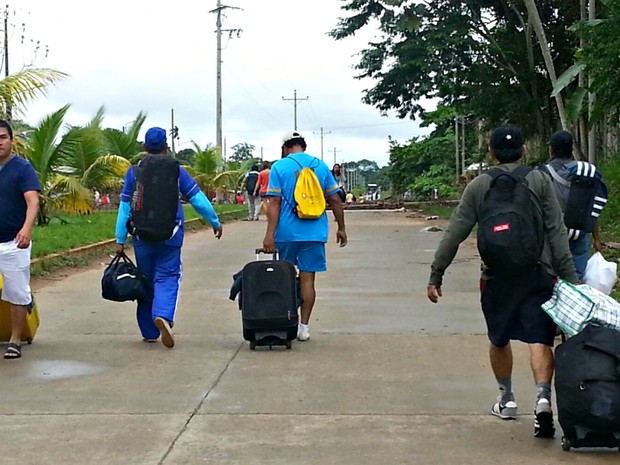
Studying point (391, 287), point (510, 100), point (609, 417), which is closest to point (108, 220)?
point (510, 100)

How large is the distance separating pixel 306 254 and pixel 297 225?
26 centimetres

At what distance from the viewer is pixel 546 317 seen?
17.9 ft

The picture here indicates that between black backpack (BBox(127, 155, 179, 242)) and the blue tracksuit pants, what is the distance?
22cm

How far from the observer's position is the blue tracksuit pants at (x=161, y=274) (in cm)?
792

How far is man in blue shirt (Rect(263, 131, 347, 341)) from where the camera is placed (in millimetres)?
8242

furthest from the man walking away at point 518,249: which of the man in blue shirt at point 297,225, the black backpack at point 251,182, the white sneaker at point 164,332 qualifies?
the black backpack at point 251,182

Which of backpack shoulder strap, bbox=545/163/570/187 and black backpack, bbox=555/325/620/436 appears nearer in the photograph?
black backpack, bbox=555/325/620/436

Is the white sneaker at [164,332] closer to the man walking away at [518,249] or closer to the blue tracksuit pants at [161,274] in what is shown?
the blue tracksuit pants at [161,274]

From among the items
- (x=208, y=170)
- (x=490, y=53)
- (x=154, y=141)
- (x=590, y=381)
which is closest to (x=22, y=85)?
(x=154, y=141)

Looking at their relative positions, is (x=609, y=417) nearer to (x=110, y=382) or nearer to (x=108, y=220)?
(x=110, y=382)

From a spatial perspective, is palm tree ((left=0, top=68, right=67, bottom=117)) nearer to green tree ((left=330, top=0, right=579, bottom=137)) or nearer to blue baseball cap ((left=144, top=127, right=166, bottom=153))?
blue baseball cap ((left=144, top=127, right=166, bottom=153))

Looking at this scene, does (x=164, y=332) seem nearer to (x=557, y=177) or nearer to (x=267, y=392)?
(x=267, y=392)

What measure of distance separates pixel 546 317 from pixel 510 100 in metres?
21.4

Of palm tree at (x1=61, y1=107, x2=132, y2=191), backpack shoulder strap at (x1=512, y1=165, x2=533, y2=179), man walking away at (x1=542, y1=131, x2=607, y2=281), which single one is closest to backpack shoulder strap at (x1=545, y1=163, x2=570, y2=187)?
man walking away at (x1=542, y1=131, x2=607, y2=281)
